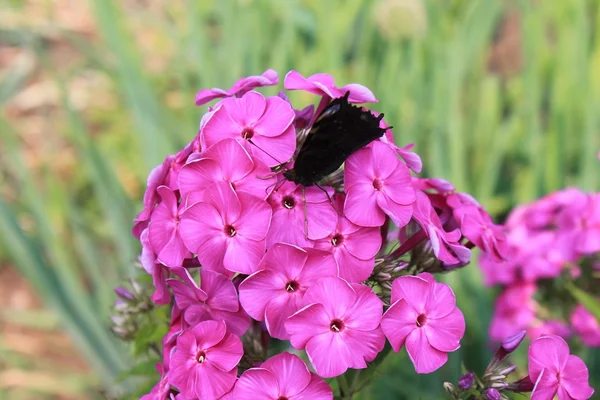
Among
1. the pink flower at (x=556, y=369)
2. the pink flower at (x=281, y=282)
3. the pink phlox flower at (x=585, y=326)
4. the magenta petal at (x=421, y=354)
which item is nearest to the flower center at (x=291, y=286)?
the pink flower at (x=281, y=282)

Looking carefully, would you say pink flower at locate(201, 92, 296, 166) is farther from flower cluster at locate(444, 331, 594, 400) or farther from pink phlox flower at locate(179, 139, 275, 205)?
flower cluster at locate(444, 331, 594, 400)

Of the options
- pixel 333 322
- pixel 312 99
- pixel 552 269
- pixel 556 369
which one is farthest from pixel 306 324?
pixel 312 99

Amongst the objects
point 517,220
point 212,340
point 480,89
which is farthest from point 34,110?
point 212,340

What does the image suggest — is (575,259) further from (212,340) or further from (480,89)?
(480,89)

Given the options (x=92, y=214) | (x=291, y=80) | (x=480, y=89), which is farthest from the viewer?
(x=92, y=214)

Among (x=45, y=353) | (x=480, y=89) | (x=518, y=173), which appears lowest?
(x=45, y=353)

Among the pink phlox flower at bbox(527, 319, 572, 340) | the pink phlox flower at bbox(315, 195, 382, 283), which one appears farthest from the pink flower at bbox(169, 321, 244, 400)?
the pink phlox flower at bbox(527, 319, 572, 340)
